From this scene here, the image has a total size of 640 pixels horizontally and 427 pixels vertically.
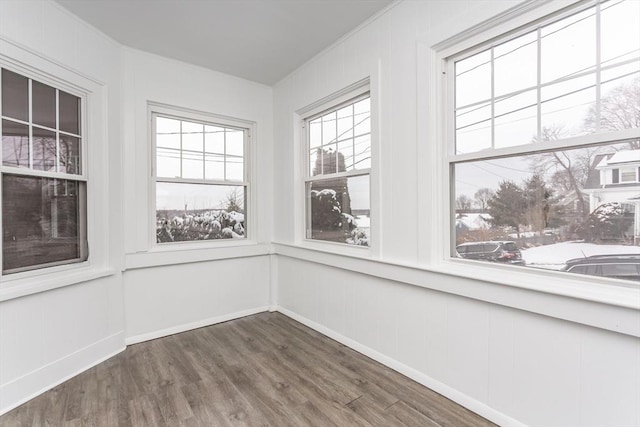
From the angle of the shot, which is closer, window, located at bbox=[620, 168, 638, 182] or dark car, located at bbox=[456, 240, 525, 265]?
window, located at bbox=[620, 168, 638, 182]

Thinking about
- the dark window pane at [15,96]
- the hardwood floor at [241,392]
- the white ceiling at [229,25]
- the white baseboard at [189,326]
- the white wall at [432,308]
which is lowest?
the hardwood floor at [241,392]

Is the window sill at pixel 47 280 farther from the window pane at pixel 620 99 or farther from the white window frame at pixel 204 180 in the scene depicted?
the window pane at pixel 620 99

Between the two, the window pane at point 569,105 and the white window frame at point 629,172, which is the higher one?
the window pane at point 569,105

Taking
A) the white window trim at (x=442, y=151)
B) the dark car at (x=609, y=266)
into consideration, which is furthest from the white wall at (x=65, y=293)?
the dark car at (x=609, y=266)

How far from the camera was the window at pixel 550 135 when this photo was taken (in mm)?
1403

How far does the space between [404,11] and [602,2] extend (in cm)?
113

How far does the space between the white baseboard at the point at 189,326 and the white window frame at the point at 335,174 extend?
41.1 inches

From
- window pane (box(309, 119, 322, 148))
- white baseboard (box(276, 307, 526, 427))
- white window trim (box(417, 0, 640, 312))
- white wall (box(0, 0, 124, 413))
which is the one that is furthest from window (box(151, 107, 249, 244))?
white window trim (box(417, 0, 640, 312))

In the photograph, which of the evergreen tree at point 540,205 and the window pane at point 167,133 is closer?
the evergreen tree at point 540,205

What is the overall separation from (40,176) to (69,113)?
1.86ft

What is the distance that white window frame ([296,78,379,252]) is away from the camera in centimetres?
246

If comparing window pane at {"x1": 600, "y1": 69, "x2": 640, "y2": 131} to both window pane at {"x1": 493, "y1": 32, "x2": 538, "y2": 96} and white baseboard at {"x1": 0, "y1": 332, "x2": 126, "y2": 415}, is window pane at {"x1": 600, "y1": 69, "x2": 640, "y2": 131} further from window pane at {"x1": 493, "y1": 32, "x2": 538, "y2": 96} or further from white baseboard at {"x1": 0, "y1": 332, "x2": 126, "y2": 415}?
white baseboard at {"x1": 0, "y1": 332, "x2": 126, "y2": 415}

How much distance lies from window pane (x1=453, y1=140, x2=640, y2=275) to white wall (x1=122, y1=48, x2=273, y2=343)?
2366 millimetres

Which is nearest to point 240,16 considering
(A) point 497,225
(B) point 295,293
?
(A) point 497,225
